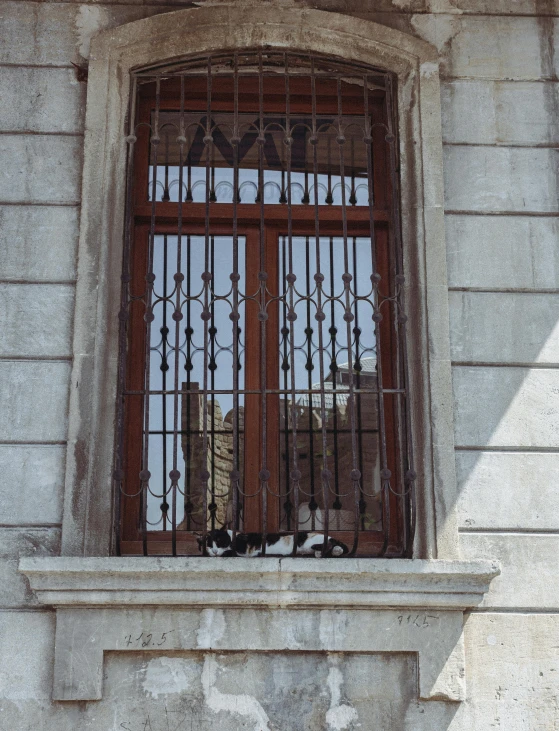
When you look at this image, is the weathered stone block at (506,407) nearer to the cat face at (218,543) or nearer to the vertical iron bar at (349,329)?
the vertical iron bar at (349,329)

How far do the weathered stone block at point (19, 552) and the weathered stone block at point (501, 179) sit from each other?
259 centimetres

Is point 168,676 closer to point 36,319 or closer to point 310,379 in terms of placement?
point 310,379

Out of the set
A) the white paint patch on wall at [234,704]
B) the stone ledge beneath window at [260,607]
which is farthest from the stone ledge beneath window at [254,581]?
the white paint patch on wall at [234,704]

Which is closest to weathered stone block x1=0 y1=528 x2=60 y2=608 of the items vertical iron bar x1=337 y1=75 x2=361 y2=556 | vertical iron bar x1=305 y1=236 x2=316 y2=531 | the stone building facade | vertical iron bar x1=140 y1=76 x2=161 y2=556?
the stone building facade

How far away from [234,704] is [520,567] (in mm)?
1449

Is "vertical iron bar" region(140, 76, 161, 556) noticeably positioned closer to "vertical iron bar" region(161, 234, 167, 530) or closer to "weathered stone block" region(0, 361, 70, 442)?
"vertical iron bar" region(161, 234, 167, 530)

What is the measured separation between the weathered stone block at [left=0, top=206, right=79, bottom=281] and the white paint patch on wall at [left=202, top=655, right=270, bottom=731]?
2067 mm

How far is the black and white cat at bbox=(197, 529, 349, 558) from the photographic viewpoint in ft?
16.2

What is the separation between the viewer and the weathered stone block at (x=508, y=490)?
4.96 m

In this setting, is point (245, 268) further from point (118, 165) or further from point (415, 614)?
point (415, 614)

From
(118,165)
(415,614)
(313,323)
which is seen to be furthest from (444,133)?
(415,614)

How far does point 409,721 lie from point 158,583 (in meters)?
1.25

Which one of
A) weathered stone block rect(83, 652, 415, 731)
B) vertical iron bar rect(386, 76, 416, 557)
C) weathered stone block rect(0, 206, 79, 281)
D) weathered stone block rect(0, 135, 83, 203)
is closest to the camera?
weathered stone block rect(83, 652, 415, 731)

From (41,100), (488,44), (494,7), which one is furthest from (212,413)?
(494,7)
